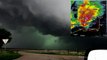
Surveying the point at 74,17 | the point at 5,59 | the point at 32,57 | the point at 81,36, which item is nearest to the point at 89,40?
the point at 81,36

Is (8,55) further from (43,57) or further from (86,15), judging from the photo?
(86,15)

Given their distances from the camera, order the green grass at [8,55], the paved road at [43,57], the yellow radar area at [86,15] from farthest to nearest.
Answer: the green grass at [8,55] < the paved road at [43,57] < the yellow radar area at [86,15]

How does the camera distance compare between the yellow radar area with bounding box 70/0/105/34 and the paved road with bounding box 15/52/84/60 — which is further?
the paved road with bounding box 15/52/84/60

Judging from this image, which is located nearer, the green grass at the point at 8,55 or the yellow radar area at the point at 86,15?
the yellow radar area at the point at 86,15

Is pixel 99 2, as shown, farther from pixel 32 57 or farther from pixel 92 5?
pixel 32 57

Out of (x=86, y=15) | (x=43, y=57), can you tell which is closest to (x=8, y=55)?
(x=43, y=57)

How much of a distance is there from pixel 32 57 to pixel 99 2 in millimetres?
3018

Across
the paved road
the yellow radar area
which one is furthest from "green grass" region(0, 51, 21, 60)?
the yellow radar area

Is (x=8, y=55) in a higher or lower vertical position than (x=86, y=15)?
lower

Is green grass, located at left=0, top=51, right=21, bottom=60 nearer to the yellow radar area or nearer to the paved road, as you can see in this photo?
the paved road

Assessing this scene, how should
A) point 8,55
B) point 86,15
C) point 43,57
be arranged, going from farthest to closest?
point 8,55
point 43,57
point 86,15

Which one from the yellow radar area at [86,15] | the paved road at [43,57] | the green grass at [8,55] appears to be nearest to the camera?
the yellow radar area at [86,15]

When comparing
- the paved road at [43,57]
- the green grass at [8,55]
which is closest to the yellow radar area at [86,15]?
the paved road at [43,57]

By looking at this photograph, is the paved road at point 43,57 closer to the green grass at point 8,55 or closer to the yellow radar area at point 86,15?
the green grass at point 8,55
